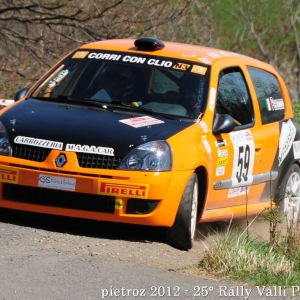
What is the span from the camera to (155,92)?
8.05m

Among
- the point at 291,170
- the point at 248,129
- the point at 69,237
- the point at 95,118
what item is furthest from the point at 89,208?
the point at 291,170

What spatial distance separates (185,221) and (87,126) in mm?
1068

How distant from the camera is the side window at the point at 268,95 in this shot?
909 centimetres

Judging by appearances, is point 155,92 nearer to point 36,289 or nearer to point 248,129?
point 248,129

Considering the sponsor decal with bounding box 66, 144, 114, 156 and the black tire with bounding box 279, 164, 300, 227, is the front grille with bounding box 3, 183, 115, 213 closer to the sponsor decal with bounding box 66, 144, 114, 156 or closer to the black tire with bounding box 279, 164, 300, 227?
the sponsor decal with bounding box 66, 144, 114, 156

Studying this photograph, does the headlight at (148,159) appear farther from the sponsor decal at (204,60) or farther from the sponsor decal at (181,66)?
the sponsor decal at (204,60)

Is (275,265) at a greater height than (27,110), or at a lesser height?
lesser

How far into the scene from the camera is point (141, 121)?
7461 mm

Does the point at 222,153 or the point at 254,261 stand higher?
the point at 222,153

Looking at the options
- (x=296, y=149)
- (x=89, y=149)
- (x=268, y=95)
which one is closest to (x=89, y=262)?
(x=89, y=149)

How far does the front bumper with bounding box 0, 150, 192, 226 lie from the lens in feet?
22.8

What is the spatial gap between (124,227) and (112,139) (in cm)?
114

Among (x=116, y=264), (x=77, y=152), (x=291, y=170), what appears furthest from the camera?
(x=291, y=170)

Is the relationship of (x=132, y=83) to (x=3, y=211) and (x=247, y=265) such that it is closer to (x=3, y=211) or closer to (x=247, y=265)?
(x=3, y=211)
